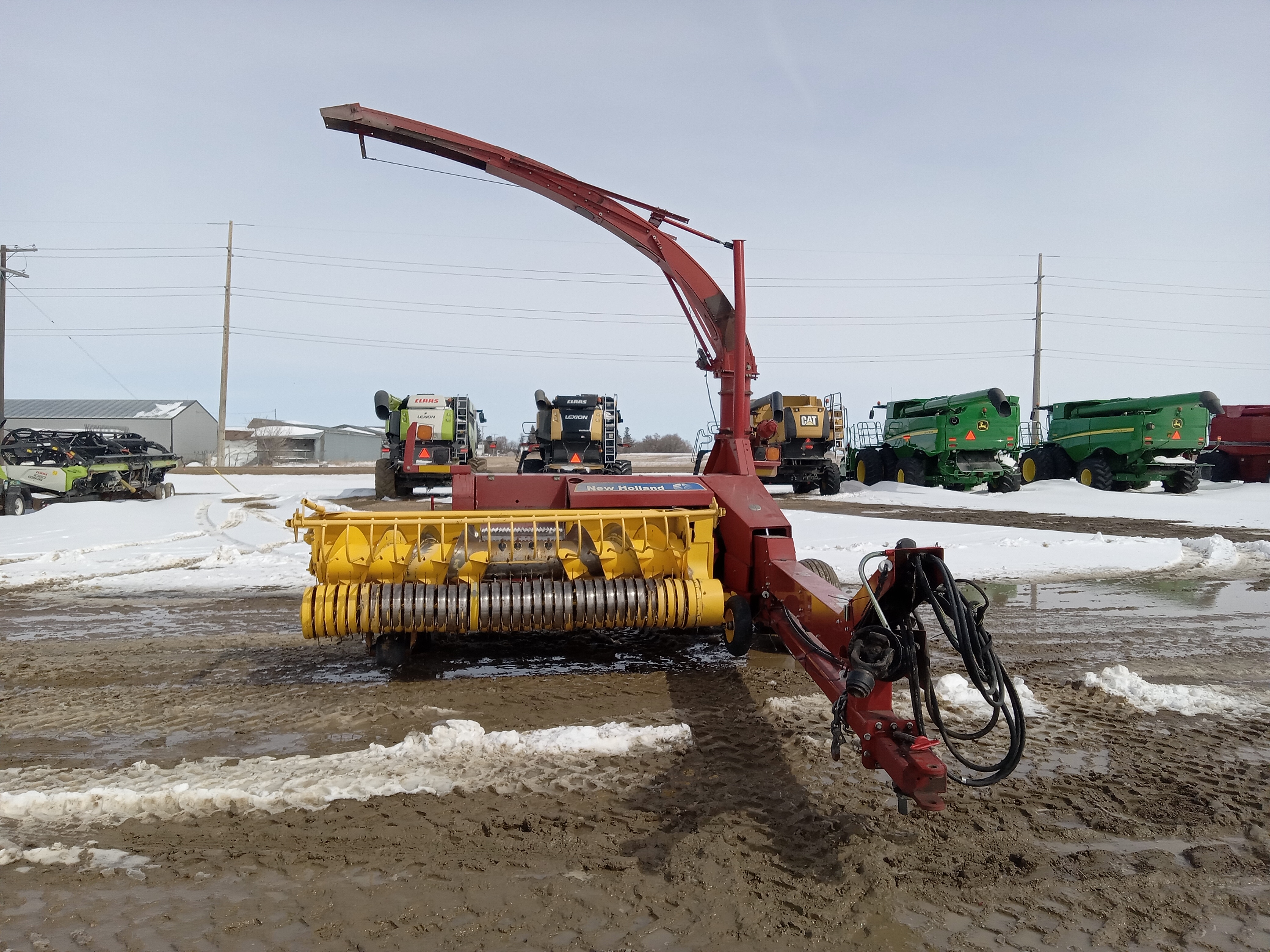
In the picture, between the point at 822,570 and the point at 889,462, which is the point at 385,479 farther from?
the point at 822,570

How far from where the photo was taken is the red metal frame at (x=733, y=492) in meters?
2.90

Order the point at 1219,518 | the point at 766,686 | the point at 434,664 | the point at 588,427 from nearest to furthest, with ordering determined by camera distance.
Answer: the point at 766,686 < the point at 434,664 < the point at 1219,518 < the point at 588,427

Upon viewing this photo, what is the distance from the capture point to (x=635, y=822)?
317 cm

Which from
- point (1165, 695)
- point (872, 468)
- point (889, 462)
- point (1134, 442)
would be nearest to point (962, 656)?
point (1165, 695)

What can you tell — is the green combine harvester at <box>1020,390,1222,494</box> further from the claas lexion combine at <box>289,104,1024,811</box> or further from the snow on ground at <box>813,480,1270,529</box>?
the claas lexion combine at <box>289,104,1024,811</box>

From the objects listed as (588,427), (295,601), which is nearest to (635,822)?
(295,601)

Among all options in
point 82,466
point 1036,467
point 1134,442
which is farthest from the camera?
point 1036,467

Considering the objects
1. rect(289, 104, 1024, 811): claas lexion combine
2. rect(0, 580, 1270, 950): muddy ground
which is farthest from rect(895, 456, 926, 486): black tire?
rect(0, 580, 1270, 950): muddy ground

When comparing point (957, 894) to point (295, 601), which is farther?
point (295, 601)

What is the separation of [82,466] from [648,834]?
1928cm

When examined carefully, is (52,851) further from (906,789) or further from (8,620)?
(8,620)

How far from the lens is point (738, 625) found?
5.06 metres

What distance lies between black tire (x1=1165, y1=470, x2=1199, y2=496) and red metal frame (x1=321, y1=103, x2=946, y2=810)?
18.3m

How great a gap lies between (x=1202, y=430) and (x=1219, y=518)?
6499mm
